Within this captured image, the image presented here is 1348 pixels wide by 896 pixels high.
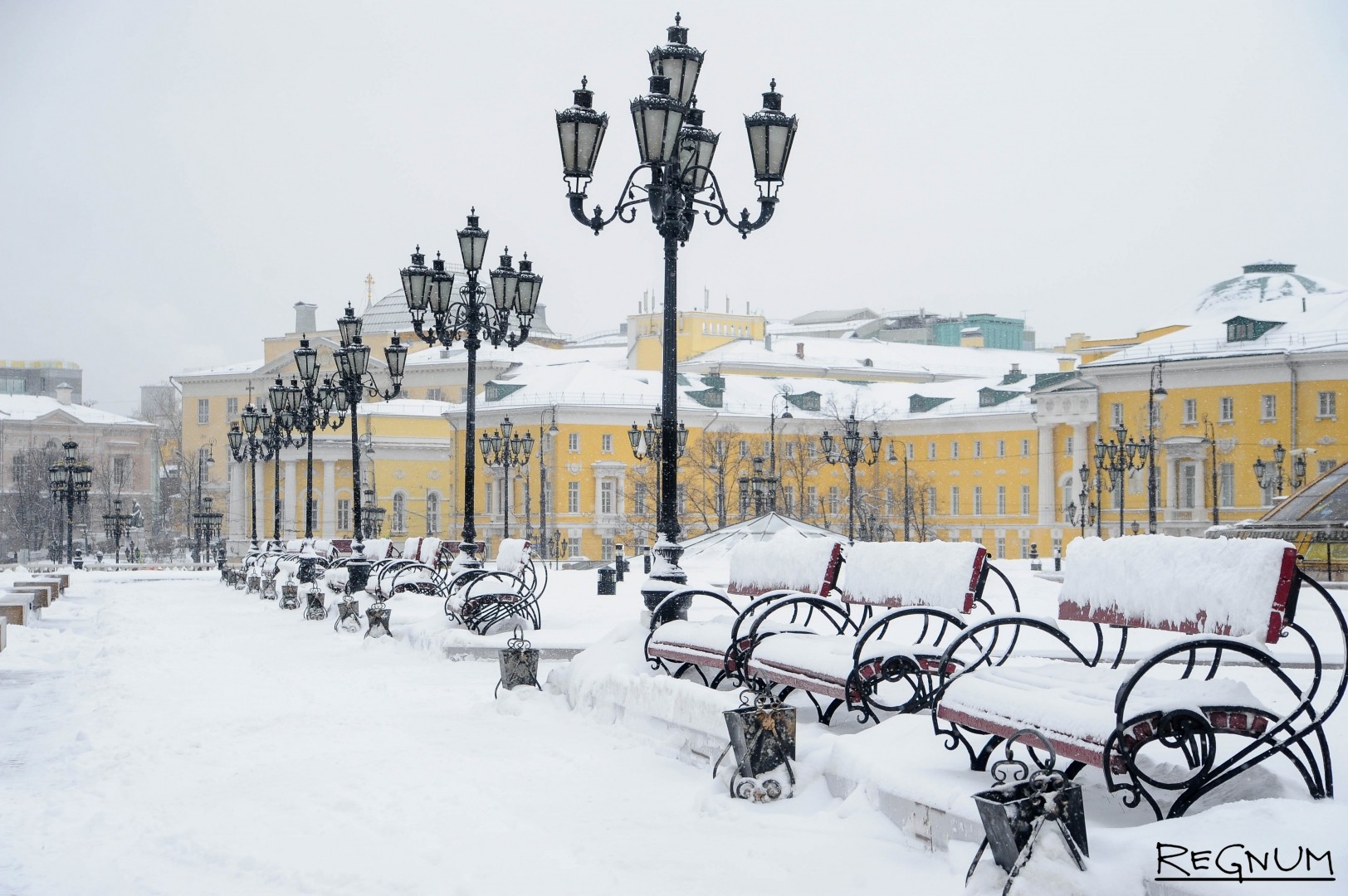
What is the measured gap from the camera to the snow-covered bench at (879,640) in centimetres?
717

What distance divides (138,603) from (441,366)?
64576 millimetres

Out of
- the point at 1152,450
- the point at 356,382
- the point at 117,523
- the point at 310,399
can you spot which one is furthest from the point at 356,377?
the point at 117,523

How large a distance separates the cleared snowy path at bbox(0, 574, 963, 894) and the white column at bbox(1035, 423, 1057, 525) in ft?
196

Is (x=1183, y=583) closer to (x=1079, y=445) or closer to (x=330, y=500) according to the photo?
(x=1079, y=445)

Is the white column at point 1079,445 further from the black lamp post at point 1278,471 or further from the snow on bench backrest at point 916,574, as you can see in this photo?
the snow on bench backrest at point 916,574

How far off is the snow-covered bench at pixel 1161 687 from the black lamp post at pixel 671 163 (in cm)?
383

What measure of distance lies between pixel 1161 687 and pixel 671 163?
6368mm

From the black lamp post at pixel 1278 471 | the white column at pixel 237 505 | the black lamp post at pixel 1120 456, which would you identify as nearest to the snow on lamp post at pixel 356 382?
the black lamp post at pixel 1120 456

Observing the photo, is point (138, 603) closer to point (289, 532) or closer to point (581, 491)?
point (581, 491)

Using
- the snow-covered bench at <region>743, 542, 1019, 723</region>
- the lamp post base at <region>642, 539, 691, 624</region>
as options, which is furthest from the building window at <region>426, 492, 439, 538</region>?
the snow-covered bench at <region>743, 542, 1019, 723</region>

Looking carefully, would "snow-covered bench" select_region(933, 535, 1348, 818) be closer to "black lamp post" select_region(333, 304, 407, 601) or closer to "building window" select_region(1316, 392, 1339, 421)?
"black lamp post" select_region(333, 304, 407, 601)

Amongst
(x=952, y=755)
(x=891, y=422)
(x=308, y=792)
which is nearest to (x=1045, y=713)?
(x=952, y=755)

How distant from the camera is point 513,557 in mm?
16047

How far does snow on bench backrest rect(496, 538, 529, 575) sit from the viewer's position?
Result: 1584cm
